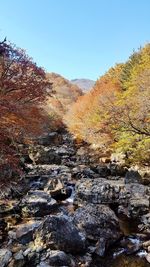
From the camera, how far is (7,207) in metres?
10.9

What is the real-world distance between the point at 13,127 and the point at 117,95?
12990 millimetres

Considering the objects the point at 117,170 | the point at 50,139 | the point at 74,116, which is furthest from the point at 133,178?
the point at 74,116

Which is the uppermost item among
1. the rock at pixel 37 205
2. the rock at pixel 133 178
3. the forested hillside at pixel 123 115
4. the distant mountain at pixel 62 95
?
the distant mountain at pixel 62 95

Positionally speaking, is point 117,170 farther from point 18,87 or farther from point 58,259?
point 58,259

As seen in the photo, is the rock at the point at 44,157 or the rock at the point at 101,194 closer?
the rock at the point at 101,194

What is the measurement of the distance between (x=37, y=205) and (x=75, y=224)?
8.66 feet

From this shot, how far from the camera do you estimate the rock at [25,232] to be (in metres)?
7.90

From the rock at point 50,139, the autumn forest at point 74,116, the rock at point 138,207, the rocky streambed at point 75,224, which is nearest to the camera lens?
the rocky streambed at point 75,224

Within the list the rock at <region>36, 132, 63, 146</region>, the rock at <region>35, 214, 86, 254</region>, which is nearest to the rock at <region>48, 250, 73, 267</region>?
the rock at <region>35, 214, 86, 254</region>

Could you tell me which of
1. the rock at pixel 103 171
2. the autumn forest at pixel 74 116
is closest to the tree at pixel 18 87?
the autumn forest at pixel 74 116

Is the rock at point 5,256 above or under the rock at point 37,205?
under

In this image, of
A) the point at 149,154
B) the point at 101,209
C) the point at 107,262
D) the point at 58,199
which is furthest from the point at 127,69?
the point at 107,262

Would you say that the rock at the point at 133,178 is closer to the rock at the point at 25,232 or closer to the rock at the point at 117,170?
the rock at the point at 117,170

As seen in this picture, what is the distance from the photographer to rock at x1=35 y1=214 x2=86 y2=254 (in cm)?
734
